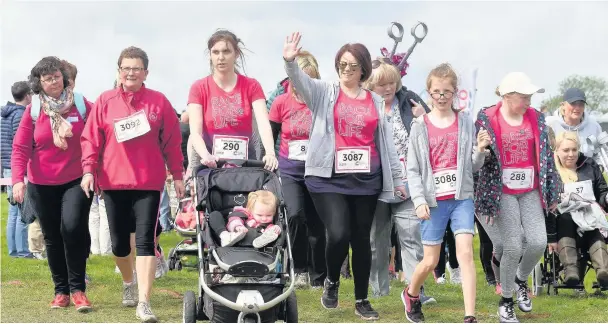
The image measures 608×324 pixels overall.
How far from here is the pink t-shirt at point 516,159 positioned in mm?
7039

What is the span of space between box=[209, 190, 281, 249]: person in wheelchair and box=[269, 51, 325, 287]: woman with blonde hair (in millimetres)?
1444

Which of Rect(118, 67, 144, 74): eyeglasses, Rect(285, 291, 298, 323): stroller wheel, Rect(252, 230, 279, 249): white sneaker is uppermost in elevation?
Rect(118, 67, 144, 74): eyeglasses

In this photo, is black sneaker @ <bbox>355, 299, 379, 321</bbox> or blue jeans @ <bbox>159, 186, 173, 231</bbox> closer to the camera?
black sneaker @ <bbox>355, 299, 379, 321</bbox>

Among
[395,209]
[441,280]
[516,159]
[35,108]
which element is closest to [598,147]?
[441,280]

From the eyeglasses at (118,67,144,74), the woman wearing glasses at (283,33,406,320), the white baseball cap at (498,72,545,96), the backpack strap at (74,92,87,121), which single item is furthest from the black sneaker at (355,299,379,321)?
the backpack strap at (74,92,87,121)

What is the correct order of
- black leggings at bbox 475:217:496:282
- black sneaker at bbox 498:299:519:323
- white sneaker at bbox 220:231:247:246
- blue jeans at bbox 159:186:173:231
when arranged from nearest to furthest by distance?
white sneaker at bbox 220:231:247:246 < black sneaker at bbox 498:299:519:323 < black leggings at bbox 475:217:496:282 < blue jeans at bbox 159:186:173:231

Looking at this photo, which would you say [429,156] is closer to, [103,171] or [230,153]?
[230,153]

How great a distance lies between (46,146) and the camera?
7.46 m

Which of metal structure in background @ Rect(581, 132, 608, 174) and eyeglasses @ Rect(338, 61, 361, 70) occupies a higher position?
eyeglasses @ Rect(338, 61, 361, 70)

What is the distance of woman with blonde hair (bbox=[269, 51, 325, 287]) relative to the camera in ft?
26.0

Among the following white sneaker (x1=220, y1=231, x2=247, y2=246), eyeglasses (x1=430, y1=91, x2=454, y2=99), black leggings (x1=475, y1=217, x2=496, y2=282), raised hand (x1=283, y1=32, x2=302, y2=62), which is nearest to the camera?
white sneaker (x1=220, y1=231, x2=247, y2=246)

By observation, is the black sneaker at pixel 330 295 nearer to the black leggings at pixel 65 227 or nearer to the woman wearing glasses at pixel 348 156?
the woman wearing glasses at pixel 348 156

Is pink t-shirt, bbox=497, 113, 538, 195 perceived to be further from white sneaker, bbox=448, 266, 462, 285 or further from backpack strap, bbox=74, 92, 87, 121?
backpack strap, bbox=74, 92, 87, 121

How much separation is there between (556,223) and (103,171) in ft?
12.4
